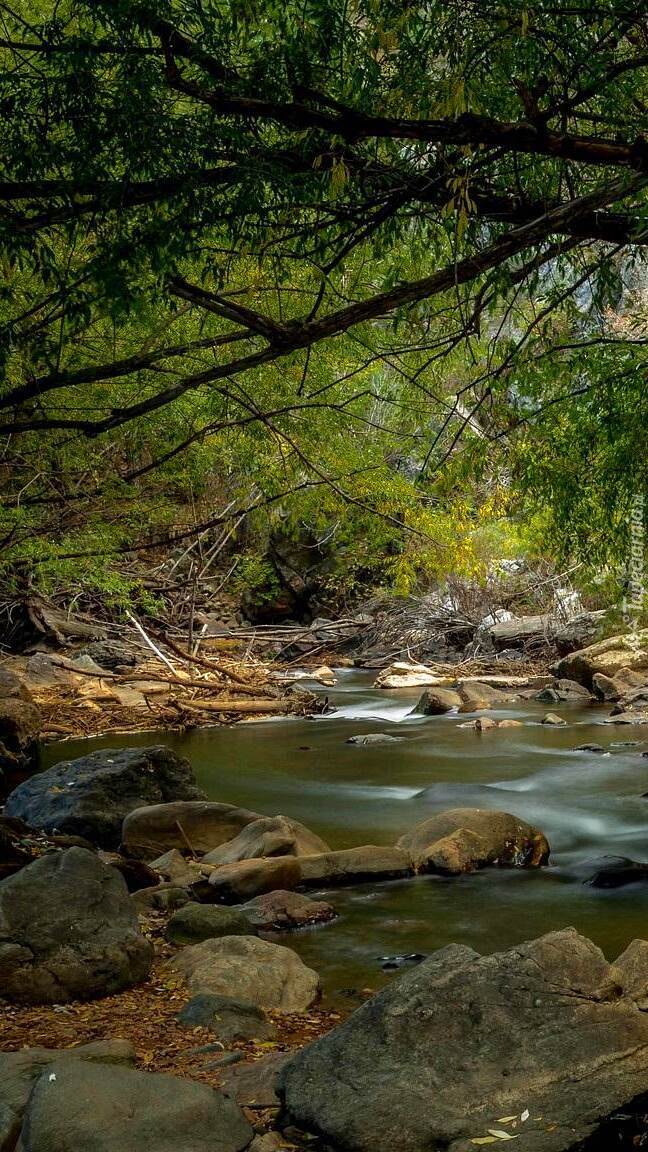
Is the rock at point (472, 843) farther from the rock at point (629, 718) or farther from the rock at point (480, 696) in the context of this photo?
the rock at point (480, 696)

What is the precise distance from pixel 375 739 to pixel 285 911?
8073 mm

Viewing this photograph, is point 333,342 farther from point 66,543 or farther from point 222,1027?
point 222,1027

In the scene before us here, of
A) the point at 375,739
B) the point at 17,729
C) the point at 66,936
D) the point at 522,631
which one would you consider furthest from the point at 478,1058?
the point at 522,631

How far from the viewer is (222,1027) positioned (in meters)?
4.82

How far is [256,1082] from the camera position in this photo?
164 inches

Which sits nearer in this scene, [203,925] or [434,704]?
[203,925]

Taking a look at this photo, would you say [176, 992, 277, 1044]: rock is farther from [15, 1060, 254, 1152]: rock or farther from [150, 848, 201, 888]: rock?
[150, 848, 201, 888]: rock

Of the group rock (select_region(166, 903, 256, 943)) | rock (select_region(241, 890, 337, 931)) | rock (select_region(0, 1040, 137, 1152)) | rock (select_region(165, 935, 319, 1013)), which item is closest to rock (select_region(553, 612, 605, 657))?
rock (select_region(241, 890, 337, 931))

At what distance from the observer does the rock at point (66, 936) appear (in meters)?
5.16

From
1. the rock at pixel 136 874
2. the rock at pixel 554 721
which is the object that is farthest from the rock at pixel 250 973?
the rock at pixel 554 721

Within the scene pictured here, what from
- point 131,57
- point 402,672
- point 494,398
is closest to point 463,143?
point 131,57

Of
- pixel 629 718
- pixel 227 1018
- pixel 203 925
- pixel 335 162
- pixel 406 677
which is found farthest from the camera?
pixel 406 677

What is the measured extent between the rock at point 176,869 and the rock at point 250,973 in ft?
6.15

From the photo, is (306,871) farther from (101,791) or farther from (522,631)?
(522,631)
